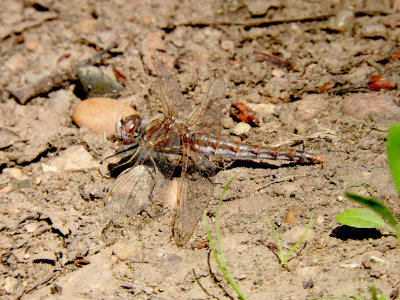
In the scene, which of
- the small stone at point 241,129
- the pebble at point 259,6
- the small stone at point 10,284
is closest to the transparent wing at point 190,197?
the small stone at point 241,129

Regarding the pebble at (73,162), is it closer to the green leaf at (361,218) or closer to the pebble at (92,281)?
the pebble at (92,281)

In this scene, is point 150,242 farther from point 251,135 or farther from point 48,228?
point 251,135

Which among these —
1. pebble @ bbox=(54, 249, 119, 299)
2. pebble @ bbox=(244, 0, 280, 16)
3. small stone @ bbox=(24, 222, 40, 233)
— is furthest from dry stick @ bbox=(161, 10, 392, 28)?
pebble @ bbox=(54, 249, 119, 299)

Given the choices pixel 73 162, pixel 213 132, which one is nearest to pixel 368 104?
pixel 213 132

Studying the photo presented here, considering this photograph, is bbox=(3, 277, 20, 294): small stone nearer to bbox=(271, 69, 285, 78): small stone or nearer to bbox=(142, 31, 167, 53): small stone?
bbox=(142, 31, 167, 53): small stone

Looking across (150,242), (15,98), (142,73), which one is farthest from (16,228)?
(142,73)

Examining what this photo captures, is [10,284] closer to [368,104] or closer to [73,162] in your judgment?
[73,162]
